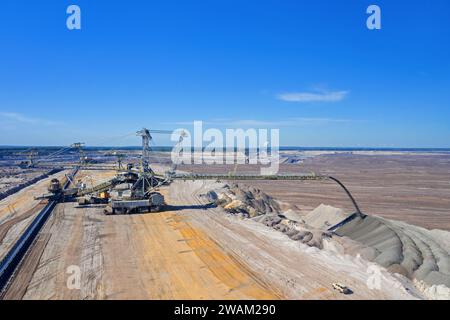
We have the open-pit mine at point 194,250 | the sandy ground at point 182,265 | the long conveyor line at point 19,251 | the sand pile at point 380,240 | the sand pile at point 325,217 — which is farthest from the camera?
the sand pile at point 325,217

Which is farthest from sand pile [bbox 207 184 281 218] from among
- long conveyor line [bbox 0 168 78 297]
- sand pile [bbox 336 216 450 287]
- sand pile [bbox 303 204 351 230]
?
long conveyor line [bbox 0 168 78 297]

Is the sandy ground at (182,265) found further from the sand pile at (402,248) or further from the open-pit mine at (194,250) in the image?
the sand pile at (402,248)

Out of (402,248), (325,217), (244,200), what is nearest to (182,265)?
(402,248)

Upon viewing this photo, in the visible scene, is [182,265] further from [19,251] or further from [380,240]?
[380,240]

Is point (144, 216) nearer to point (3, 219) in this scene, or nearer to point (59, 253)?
point (59, 253)

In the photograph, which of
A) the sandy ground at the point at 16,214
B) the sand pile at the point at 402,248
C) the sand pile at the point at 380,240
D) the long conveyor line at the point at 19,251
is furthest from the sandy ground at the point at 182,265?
the sand pile at the point at 402,248
